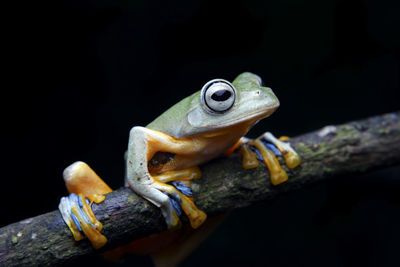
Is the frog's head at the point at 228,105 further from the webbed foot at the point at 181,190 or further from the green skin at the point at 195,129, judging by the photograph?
the webbed foot at the point at 181,190

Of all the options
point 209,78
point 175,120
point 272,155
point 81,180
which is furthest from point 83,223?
point 209,78

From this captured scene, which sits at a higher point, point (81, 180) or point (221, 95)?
point (221, 95)

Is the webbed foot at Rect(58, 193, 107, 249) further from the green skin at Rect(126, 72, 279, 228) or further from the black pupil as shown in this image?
the black pupil

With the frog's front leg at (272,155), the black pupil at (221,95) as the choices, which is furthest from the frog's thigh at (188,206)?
the black pupil at (221,95)

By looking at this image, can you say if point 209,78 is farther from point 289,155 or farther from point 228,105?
point 228,105

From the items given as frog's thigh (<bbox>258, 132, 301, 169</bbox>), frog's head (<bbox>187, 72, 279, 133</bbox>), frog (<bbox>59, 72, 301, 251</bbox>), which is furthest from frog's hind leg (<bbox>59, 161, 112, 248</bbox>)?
frog's thigh (<bbox>258, 132, 301, 169</bbox>)
